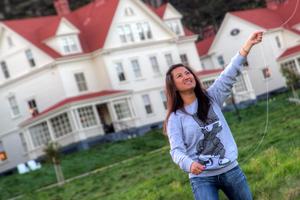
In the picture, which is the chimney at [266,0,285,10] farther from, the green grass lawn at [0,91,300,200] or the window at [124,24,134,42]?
the green grass lawn at [0,91,300,200]

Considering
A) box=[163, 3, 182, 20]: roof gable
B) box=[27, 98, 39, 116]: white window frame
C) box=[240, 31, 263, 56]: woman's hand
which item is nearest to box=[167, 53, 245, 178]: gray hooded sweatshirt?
box=[240, 31, 263, 56]: woman's hand

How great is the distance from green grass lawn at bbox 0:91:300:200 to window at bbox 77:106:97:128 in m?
6.10

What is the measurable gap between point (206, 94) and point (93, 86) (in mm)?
35976

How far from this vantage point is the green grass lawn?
798cm

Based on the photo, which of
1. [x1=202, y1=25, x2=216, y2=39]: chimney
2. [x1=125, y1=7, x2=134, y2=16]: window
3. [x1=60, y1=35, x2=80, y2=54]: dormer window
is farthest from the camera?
[x1=202, y1=25, x2=216, y2=39]: chimney

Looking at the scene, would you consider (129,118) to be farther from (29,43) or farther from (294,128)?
(294,128)

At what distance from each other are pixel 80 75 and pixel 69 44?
1.95m

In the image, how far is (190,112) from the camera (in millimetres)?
4945

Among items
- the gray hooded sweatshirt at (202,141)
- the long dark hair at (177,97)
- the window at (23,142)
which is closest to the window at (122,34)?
the window at (23,142)

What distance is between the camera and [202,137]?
4.86m

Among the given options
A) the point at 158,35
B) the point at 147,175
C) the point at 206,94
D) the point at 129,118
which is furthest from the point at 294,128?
the point at 158,35

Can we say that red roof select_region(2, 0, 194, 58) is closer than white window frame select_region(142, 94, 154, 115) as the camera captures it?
Yes

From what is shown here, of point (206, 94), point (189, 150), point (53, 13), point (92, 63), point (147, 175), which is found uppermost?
point (53, 13)

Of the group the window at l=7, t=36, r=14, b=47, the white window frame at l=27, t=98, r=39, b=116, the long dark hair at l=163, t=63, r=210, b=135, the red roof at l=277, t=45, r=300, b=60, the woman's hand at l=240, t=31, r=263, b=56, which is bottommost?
the long dark hair at l=163, t=63, r=210, b=135
